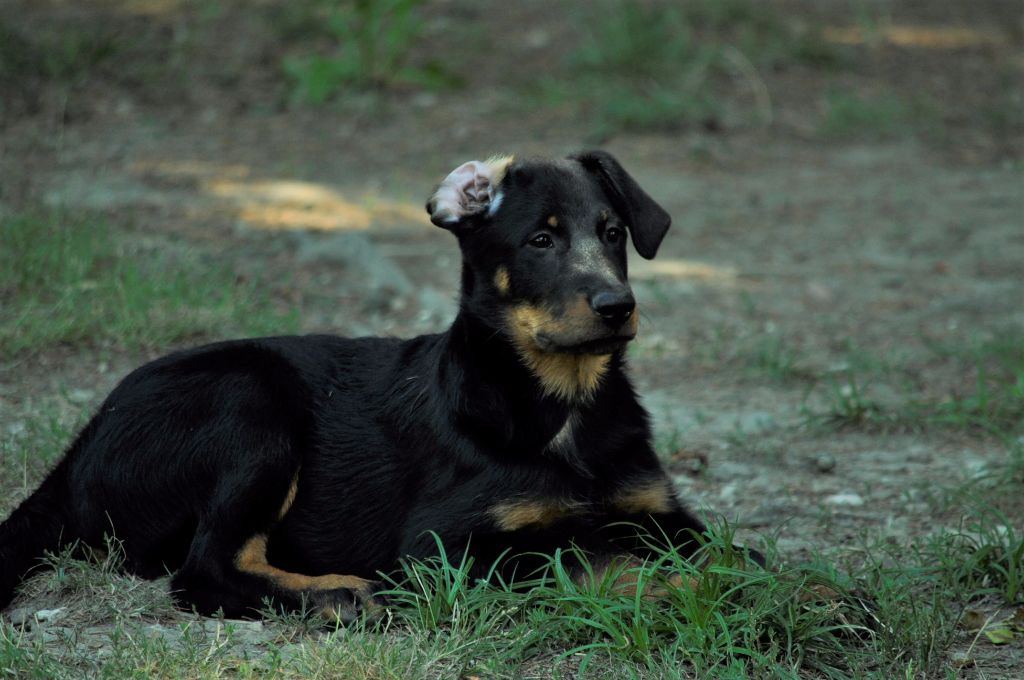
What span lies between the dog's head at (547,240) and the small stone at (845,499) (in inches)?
54.5

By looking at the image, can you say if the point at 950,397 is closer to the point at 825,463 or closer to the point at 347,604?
the point at 825,463

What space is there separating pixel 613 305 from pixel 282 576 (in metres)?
1.24

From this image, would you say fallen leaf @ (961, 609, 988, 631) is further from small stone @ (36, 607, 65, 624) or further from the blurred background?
small stone @ (36, 607, 65, 624)

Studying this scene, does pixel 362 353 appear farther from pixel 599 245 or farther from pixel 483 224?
pixel 599 245

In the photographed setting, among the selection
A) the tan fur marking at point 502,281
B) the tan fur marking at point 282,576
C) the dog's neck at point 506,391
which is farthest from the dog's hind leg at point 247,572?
the tan fur marking at point 502,281

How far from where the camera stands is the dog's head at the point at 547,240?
3.83 meters

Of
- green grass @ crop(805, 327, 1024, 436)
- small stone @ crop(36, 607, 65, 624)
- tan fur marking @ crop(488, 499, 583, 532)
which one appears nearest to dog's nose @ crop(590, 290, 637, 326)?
tan fur marking @ crop(488, 499, 583, 532)

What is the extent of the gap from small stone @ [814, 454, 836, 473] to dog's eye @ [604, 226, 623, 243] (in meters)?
1.62

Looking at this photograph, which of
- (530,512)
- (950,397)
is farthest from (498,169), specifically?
(950,397)

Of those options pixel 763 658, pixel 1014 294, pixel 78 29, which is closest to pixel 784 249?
pixel 1014 294

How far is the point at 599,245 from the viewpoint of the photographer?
13.1 ft

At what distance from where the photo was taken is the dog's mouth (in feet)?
12.4

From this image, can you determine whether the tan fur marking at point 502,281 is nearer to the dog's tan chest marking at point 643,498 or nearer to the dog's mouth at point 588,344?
the dog's mouth at point 588,344

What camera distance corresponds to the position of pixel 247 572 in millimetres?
3896
